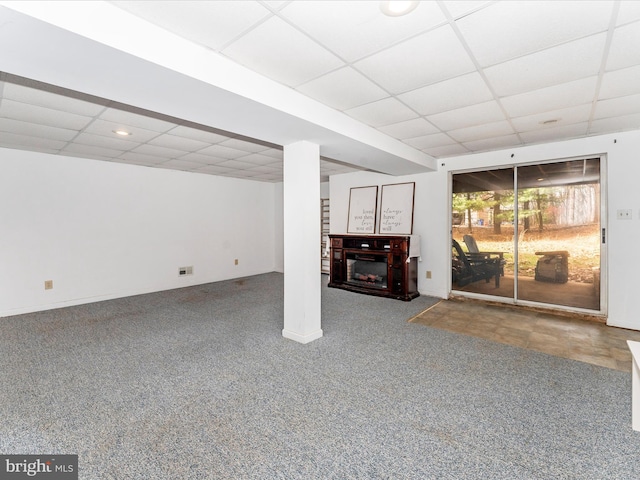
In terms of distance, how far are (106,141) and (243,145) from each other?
1792mm

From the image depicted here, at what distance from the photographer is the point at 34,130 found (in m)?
3.55

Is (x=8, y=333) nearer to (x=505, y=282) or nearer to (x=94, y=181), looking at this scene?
(x=94, y=181)

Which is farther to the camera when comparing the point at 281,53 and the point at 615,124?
the point at 615,124

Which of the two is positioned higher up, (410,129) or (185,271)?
(410,129)

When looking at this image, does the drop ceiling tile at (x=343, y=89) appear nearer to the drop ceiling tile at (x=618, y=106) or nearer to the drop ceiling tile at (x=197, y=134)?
the drop ceiling tile at (x=197, y=134)

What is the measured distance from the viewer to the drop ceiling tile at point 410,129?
136 inches

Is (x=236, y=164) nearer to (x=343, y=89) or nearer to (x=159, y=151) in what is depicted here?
(x=159, y=151)

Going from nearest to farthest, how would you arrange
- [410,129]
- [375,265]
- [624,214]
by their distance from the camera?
1. [410,129]
2. [624,214]
3. [375,265]

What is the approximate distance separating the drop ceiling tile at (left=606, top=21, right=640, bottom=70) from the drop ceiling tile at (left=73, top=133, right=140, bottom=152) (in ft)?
16.0

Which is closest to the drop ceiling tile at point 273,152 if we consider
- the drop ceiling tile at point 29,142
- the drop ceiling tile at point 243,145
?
the drop ceiling tile at point 243,145

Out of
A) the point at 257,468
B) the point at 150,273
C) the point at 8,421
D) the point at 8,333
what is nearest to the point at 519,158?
the point at 257,468

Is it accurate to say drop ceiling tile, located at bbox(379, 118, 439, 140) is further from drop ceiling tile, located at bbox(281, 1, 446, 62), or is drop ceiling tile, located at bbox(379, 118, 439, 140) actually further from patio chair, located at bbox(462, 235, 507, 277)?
patio chair, located at bbox(462, 235, 507, 277)

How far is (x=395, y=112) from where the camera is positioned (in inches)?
124

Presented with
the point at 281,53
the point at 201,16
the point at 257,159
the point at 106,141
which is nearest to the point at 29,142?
the point at 106,141
